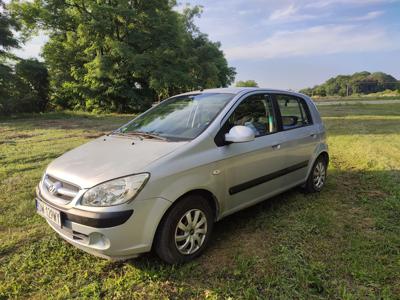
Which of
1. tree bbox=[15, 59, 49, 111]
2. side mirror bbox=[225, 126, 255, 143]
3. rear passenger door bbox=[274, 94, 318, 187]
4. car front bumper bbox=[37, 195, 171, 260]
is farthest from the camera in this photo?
tree bbox=[15, 59, 49, 111]

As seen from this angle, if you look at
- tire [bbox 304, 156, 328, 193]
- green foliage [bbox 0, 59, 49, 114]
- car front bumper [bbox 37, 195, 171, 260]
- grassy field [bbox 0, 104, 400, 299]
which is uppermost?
green foliage [bbox 0, 59, 49, 114]

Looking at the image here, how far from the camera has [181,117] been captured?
3.62 meters

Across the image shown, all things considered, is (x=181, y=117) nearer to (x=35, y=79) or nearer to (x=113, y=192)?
(x=113, y=192)

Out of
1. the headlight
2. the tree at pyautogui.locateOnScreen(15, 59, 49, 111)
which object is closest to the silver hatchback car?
the headlight

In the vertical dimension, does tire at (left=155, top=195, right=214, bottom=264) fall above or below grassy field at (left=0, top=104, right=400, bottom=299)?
above

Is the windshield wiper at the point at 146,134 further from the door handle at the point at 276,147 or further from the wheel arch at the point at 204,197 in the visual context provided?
the door handle at the point at 276,147

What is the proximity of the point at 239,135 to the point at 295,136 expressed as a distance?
4.49 ft

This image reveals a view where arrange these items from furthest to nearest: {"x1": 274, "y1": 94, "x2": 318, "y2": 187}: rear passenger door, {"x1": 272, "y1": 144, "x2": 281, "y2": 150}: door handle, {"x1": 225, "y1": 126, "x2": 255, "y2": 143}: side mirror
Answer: {"x1": 274, "y1": 94, "x2": 318, "y2": 187}: rear passenger door
{"x1": 272, "y1": 144, "x2": 281, "y2": 150}: door handle
{"x1": 225, "y1": 126, "x2": 255, "y2": 143}: side mirror

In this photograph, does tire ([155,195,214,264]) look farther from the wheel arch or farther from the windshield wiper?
the windshield wiper

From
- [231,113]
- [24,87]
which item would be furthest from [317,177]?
[24,87]

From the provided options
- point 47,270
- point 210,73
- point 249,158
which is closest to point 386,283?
point 249,158

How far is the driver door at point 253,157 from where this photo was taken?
3256 mm

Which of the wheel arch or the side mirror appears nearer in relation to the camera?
the wheel arch

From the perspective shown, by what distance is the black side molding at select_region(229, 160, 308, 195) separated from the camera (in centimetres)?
332
